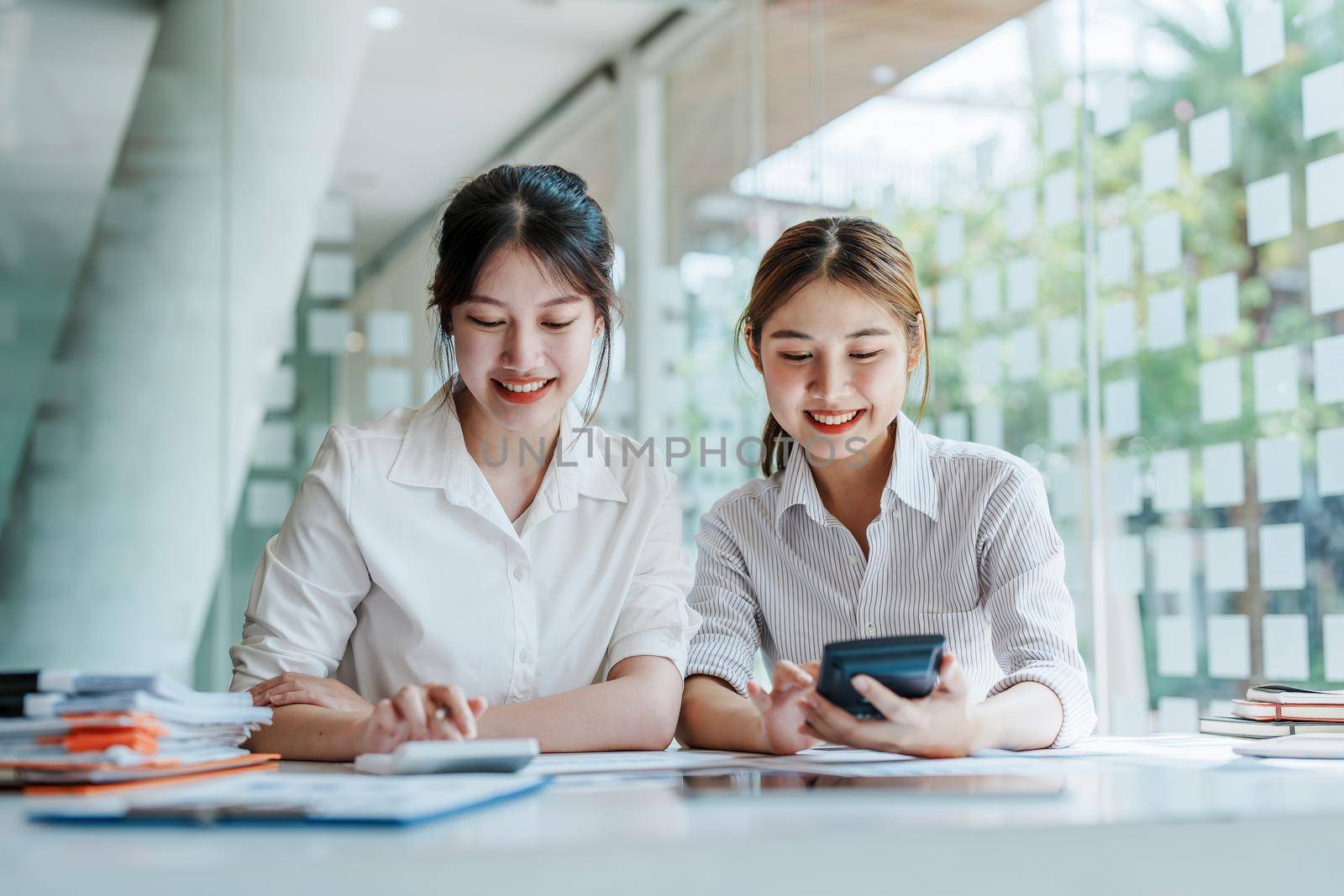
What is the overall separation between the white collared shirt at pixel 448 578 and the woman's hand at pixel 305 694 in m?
0.07

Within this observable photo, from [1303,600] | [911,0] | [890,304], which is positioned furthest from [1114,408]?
[890,304]

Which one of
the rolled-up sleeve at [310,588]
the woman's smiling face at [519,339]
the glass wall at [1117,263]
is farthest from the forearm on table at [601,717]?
the glass wall at [1117,263]

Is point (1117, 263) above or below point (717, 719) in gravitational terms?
above

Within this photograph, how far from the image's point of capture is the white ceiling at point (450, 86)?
4.03 meters

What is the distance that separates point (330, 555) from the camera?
1482mm

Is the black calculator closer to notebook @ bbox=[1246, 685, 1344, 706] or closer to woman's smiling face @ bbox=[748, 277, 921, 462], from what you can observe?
woman's smiling face @ bbox=[748, 277, 921, 462]

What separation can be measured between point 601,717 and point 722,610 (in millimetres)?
321

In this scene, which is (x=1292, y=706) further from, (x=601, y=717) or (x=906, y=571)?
(x=601, y=717)

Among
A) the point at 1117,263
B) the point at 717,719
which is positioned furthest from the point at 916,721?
the point at 1117,263

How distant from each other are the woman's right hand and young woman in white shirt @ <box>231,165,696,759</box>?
290 mm

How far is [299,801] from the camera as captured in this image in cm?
80

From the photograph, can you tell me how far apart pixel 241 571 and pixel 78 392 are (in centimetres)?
72

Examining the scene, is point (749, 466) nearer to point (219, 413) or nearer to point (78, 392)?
point (219, 413)

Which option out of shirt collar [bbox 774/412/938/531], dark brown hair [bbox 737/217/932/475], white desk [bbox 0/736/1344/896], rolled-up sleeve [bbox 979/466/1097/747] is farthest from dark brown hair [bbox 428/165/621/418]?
white desk [bbox 0/736/1344/896]
